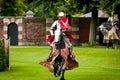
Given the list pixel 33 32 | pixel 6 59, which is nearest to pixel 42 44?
pixel 33 32

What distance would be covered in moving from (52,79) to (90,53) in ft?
28.0

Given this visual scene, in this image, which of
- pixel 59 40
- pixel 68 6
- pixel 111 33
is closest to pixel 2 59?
pixel 59 40

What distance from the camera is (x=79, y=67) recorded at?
1992 centimetres

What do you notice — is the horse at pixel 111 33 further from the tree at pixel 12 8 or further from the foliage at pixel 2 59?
the tree at pixel 12 8

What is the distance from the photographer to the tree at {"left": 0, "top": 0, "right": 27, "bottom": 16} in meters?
46.3

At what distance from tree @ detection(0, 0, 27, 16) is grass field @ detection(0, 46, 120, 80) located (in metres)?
20.1

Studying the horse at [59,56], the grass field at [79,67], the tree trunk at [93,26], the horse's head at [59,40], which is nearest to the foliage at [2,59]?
the grass field at [79,67]

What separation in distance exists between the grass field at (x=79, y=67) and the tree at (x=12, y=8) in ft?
66.1

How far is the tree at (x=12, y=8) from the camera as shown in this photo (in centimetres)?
4634

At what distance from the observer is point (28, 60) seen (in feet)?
74.9

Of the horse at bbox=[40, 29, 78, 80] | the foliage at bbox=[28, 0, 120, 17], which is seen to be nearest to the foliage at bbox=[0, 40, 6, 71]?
the horse at bbox=[40, 29, 78, 80]

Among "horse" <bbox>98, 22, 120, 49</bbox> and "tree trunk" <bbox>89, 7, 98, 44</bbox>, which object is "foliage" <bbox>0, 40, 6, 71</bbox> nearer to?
"horse" <bbox>98, 22, 120, 49</bbox>

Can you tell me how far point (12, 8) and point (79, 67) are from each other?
2890 centimetres

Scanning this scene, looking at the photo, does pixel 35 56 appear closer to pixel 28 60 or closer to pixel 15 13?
pixel 28 60
